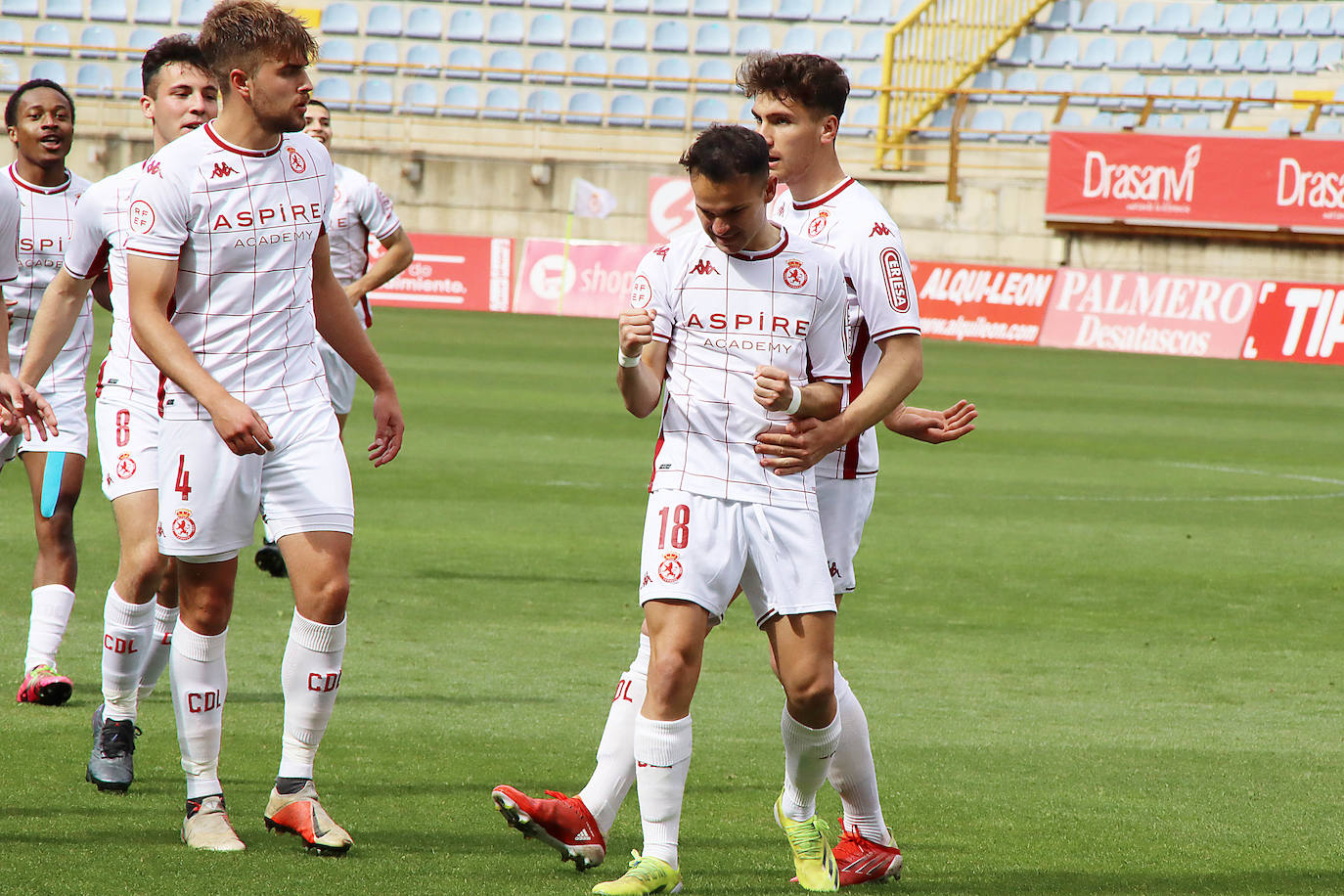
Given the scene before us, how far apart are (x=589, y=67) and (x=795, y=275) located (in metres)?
29.4

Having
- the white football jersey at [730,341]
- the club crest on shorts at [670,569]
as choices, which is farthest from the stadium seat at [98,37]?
the club crest on shorts at [670,569]

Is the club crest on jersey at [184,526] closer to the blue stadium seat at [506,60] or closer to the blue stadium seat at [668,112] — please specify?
the blue stadium seat at [668,112]

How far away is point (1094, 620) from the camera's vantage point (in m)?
8.13

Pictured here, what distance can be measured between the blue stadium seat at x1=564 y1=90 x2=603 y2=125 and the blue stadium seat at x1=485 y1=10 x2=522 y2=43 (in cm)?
231

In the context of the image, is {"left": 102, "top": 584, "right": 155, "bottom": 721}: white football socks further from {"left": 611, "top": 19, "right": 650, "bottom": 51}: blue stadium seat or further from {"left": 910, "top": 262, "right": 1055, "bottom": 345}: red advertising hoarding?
{"left": 611, "top": 19, "right": 650, "bottom": 51}: blue stadium seat

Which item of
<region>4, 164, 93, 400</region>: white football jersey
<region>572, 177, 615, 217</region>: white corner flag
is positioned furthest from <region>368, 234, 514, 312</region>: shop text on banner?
<region>4, 164, 93, 400</region>: white football jersey

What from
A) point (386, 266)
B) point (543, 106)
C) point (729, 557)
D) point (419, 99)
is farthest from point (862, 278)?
point (419, 99)

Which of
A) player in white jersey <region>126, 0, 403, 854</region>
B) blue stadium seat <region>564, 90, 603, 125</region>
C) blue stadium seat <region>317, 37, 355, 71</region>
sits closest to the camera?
player in white jersey <region>126, 0, 403, 854</region>

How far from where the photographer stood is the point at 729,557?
12.8 ft

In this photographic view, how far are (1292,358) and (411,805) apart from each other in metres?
20.4

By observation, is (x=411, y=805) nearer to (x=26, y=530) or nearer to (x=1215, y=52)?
(x=26, y=530)

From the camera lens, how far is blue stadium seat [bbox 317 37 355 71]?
106 feet

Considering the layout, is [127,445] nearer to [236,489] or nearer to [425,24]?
[236,489]

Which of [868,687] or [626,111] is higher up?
[626,111]
